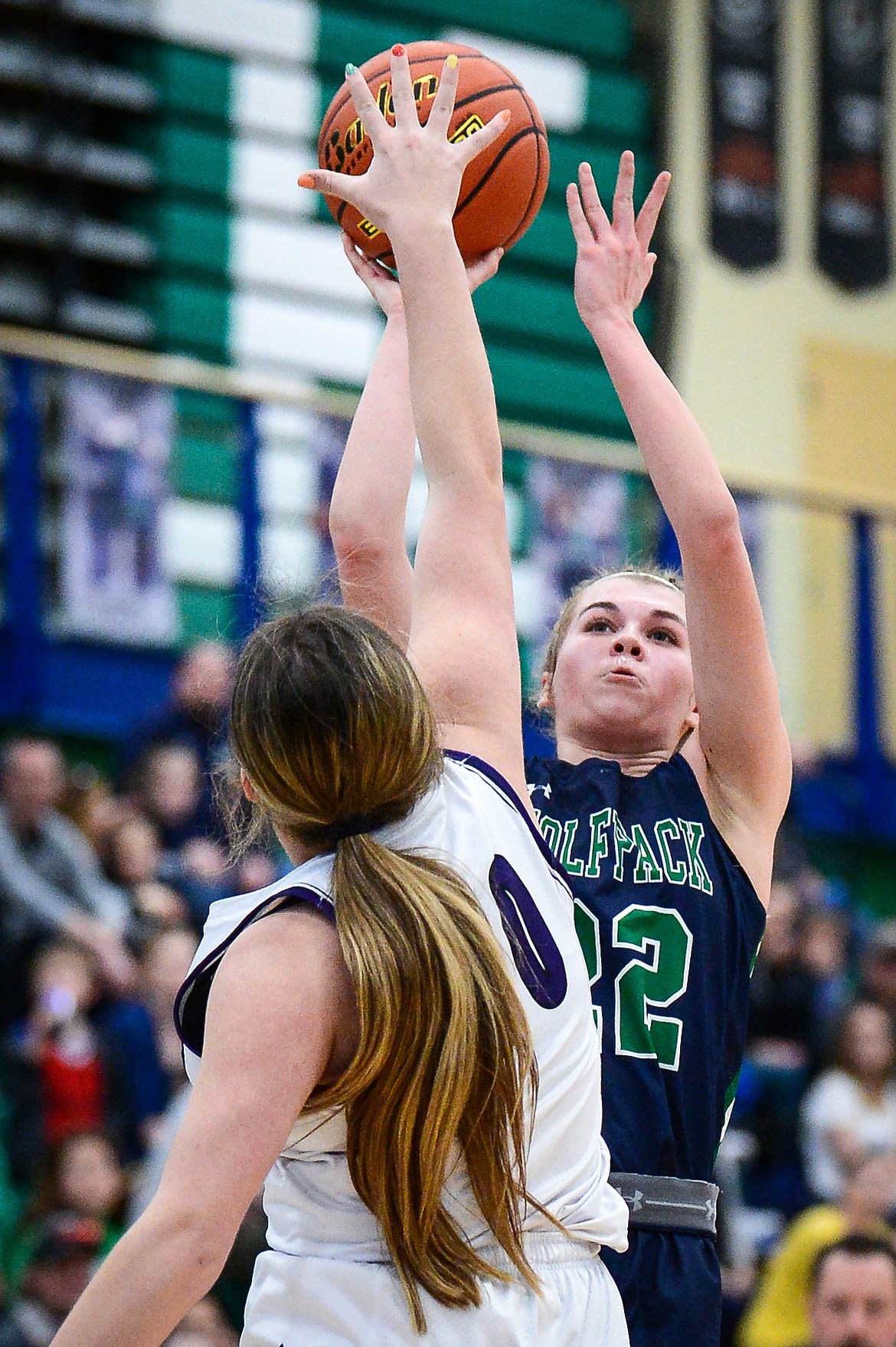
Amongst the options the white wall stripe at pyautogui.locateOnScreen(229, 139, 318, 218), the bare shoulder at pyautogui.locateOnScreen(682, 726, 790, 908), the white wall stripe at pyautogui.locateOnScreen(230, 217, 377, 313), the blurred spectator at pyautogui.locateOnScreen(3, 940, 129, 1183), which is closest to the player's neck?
the bare shoulder at pyautogui.locateOnScreen(682, 726, 790, 908)

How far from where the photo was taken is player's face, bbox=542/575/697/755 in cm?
308

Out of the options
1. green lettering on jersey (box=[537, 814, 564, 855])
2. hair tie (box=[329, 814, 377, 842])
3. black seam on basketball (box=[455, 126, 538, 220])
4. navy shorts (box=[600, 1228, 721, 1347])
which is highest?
black seam on basketball (box=[455, 126, 538, 220])

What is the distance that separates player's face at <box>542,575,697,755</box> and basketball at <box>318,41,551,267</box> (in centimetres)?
62

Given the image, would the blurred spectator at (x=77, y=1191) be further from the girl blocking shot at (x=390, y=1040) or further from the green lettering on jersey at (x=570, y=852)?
the girl blocking shot at (x=390, y=1040)

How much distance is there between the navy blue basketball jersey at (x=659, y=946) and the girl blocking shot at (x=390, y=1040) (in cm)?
47

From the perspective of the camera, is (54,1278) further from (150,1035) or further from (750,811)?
(750,811)

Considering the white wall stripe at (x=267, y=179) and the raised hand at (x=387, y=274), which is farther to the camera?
the white wall stripe at (x=267, y=179)

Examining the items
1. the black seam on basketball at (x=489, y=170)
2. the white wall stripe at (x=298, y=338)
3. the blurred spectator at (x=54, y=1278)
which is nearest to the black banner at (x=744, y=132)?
the white wall stripe at (x=298, y=338)

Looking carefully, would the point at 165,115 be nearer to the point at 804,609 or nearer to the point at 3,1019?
the point at 804,609

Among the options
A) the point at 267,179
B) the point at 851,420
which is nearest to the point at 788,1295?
the point at 267,179

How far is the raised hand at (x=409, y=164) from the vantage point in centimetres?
246

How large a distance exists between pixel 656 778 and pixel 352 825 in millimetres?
901

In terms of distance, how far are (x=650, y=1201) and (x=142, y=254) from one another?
821 centimetres

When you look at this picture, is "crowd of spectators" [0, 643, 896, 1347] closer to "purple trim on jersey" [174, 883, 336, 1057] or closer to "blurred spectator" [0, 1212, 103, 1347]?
"blurred spectator" [0, 1212, 103, 1347]
